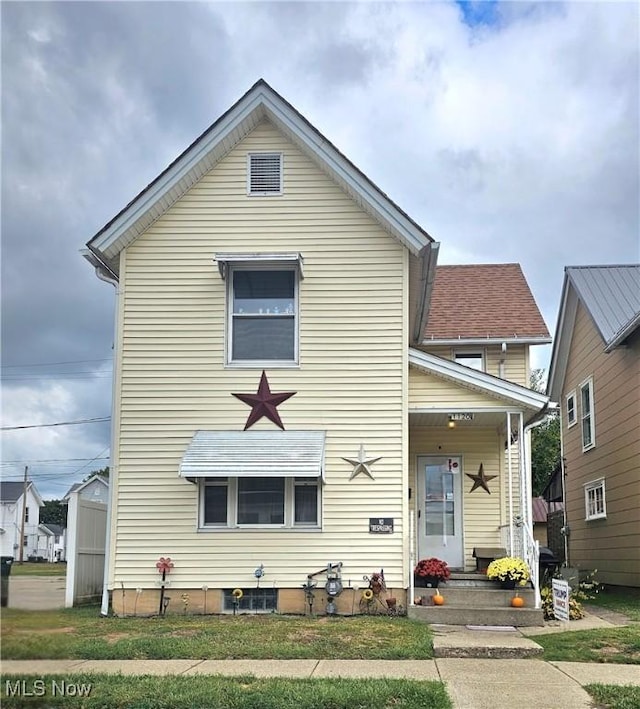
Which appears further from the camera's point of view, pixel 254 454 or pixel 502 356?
pixel 502 356

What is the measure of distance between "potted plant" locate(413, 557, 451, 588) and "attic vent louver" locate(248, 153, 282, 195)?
6.33 m

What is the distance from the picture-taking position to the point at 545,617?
39.9 ft

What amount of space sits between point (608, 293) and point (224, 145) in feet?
33.0

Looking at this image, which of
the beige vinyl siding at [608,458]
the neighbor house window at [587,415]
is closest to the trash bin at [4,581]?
the beige vinyl siding at [608,458]

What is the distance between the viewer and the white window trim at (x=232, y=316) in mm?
13039

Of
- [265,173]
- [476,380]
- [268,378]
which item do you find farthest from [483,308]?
[268,378]

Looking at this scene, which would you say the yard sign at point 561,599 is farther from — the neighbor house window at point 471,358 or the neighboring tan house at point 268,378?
the neighbor house window at point 471,358

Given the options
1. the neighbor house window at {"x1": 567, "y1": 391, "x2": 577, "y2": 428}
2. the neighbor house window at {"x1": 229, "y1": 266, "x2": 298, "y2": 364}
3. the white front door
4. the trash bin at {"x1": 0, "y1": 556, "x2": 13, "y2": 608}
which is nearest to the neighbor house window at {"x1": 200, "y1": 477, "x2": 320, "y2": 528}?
the neighbor house window at {"x1": 229, "y1": 266, "x2": 298, "y2": 364}

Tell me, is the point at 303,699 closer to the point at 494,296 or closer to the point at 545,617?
the point at 545,617

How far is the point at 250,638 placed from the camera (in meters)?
9.62

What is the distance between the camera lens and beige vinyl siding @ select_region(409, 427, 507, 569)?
52.7 ft

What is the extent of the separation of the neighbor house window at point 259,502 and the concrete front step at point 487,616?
7.55 feet

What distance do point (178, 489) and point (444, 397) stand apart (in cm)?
440

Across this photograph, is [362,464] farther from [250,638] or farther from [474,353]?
[474,353]
